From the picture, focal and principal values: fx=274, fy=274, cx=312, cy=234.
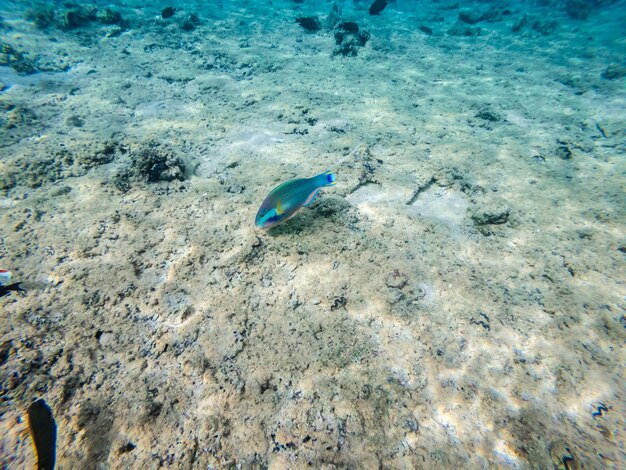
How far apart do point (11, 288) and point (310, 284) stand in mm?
2431

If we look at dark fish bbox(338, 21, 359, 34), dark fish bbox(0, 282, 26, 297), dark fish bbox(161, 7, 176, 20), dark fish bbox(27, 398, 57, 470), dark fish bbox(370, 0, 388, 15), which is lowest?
dark fish bbox(27, 398, 57, 470)

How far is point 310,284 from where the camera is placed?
8.03 ft

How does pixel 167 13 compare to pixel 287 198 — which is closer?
pixel 287 198

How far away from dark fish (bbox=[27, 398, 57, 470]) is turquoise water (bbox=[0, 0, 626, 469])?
56 mm

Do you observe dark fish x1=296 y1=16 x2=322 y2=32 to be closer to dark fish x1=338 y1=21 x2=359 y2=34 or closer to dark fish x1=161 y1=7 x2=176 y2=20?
dark fish x1=338 y1=21 x2=359 y2=34

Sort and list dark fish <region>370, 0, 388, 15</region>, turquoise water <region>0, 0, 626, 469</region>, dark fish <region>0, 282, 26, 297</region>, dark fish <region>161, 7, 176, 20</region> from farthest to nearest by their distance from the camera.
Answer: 1. dark fish <region>370, 0, 388, 15</region>
2. dark fish <region>161, 7, 176, 20</region>
3. dark fish <region>0, 282, 26, 297</region>
4. turquoise water <region>0, 0, 626, 469</region>

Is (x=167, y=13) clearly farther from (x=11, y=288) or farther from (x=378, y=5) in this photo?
(x=11, y=288)

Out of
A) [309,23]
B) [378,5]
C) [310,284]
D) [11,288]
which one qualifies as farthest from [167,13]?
[310,284]

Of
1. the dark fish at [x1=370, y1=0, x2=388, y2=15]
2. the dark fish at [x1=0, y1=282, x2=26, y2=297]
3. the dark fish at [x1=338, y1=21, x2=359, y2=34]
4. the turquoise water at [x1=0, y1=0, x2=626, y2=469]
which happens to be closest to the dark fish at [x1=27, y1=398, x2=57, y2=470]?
the turquoise water at [x1=0, y1=0, x2=626, y2=469]

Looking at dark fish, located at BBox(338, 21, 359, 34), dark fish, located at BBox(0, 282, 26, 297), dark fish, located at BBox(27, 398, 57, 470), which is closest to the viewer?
dark fish, located at BBox(27, 398, 57, 470)

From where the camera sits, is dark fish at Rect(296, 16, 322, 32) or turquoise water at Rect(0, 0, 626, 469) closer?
turquoise water at Rect(0, 0, 626, 469)

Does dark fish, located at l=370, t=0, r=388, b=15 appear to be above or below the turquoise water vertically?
above

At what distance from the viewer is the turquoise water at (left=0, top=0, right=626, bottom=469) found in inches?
66.9

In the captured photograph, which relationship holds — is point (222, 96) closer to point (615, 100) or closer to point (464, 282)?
point (464, 282)
